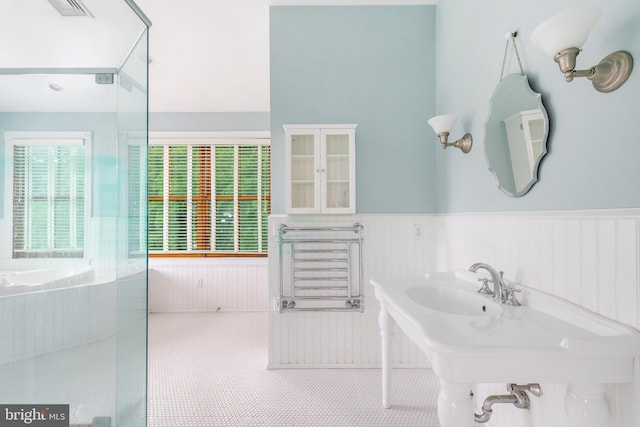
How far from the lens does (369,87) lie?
2715 mm

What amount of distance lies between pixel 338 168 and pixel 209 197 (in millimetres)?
2547

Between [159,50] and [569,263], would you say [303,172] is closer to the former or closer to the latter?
[569,263]

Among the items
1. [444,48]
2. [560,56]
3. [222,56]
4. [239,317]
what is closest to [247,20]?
[222,56]

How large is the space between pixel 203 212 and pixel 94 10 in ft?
10.8

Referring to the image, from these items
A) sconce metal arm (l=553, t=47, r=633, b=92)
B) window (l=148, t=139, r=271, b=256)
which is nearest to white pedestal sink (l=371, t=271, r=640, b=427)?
sconce metal arm (l=553, t=47, r=633, b=92)

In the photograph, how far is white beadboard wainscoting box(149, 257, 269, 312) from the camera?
4.31 metres

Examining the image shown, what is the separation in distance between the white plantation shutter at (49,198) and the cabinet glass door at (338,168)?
1.60 metres

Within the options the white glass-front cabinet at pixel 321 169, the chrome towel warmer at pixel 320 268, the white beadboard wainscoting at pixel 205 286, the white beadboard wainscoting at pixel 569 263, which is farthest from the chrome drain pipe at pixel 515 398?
the white beadboard wainscoting at pixel 205 286

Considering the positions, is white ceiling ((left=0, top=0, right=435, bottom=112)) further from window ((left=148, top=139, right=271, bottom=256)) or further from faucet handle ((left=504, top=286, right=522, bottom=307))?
faucet handle ((left=504, top=286, right=522, bottom=307))

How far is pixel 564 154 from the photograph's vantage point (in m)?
1.29

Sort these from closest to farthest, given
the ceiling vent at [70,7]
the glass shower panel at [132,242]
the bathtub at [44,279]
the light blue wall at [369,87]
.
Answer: the bathtub at [44,279] < the ceiling vent at [70,7] < the glass shower panel at [132,242] < the light blue wall at [369,87]

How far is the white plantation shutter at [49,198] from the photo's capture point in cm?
121

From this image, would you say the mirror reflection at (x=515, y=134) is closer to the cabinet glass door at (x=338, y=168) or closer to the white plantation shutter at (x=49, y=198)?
the cabinet glass door at (x=338, y=168)

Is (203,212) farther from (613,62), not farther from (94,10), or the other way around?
(613,62)
